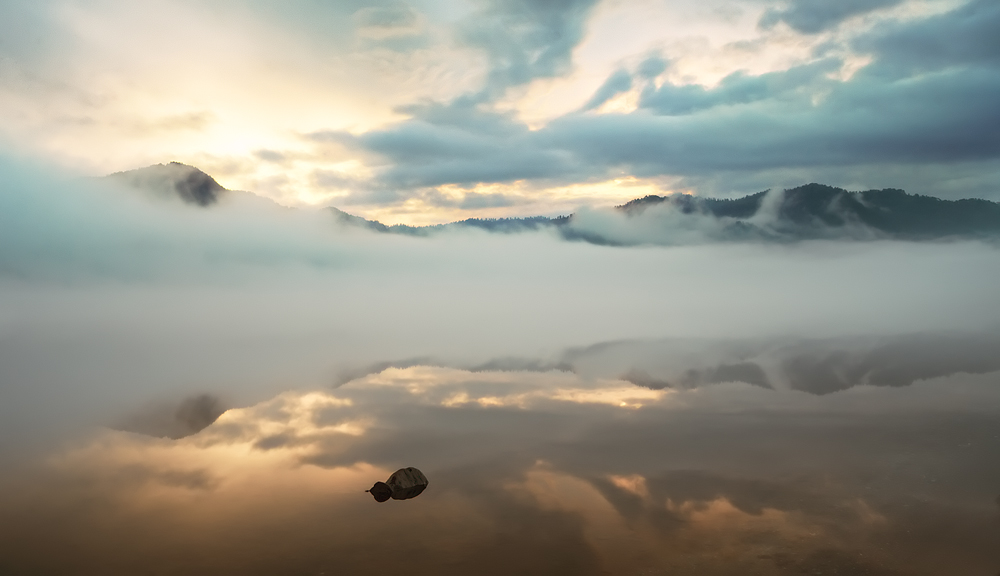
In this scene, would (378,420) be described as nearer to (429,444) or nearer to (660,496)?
(429,444)

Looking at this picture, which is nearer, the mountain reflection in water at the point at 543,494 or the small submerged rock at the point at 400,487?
the mountain reflection in water at the point at 543,494

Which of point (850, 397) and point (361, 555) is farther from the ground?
point (361, 555)

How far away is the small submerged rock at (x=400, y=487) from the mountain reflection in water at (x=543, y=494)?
1778 millimetres

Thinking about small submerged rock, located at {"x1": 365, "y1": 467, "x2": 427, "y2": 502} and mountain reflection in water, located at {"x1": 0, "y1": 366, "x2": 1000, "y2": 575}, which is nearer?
mountain reflection in water, located at {"x1": 0, "y1": 366, "x2": 1000, "y2": 575}

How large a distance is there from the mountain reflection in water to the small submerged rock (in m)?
1.78

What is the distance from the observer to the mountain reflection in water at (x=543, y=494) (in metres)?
42.2

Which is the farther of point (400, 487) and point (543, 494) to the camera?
point (400, 487)

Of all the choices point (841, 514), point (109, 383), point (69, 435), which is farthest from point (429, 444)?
point (109, 383)

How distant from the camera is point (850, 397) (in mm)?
98438

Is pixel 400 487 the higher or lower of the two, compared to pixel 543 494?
higher

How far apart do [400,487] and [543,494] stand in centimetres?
1345

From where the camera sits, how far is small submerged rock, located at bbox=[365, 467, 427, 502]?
54.8 m

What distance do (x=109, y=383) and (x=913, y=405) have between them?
524ft

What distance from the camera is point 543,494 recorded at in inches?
2160
